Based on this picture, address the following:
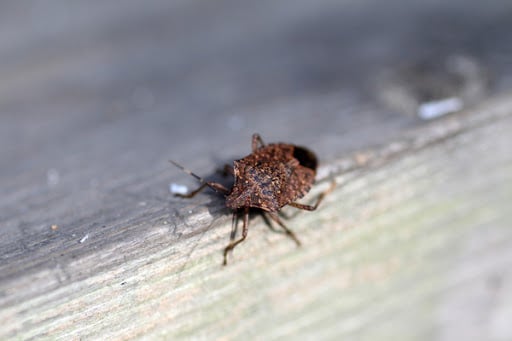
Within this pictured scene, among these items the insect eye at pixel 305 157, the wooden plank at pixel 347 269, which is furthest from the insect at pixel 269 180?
the wooden plank at pixel 347 269

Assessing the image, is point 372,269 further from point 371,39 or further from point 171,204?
point 371,39

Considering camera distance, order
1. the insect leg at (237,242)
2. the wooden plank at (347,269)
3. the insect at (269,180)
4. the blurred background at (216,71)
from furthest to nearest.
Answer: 1. the blurred background at (216,71)
2. the insect at (269,180)
3. the insect leg at (237,242)
4. the wooden plank at (347,269)

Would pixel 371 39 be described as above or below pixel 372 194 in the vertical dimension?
above

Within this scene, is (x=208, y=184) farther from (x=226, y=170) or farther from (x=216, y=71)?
(x=216, y=71)

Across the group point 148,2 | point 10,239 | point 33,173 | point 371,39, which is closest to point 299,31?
point 371,39

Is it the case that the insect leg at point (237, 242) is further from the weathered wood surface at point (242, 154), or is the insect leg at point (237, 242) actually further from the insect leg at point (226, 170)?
the insect leg at point (226, 170)

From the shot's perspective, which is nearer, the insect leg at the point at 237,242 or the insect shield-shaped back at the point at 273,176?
the insect leg at the point at 237,242
